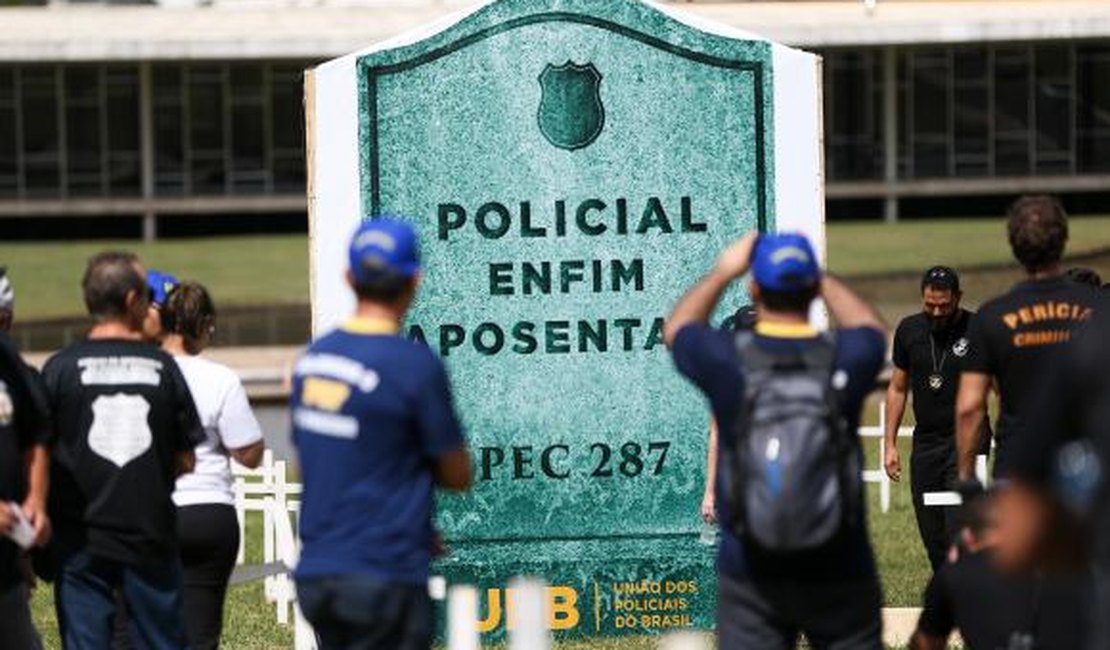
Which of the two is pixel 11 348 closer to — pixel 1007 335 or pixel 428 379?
pixel 428 379

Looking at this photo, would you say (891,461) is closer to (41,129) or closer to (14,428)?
(14,428)

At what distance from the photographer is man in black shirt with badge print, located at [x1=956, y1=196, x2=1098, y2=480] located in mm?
8969

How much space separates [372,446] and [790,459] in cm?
115

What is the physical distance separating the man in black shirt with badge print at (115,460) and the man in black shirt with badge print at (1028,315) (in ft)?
8.99

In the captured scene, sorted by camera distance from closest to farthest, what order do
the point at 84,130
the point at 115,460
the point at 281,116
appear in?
the point at 115,460, the point at 84,130, the point at 281,116

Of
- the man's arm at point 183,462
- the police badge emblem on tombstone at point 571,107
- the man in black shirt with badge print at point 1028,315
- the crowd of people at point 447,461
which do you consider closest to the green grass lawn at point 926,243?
the police badge emblem on tombstone at point 571,107

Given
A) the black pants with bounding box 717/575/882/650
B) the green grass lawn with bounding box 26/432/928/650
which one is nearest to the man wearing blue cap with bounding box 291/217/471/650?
the black pants with bounding box 717/575/882/650

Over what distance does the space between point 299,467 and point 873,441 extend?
20.8 meters

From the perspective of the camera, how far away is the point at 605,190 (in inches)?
538

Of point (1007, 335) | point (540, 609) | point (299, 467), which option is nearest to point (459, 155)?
point (1007, 335)

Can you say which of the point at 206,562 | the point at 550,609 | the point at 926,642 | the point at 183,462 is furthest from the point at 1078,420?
the point at 550,609

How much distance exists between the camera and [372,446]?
24.0 ft

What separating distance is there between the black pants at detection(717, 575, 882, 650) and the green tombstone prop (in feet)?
19.9

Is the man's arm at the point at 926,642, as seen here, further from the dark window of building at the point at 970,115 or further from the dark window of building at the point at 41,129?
the dark window of building at the point at 41,129
